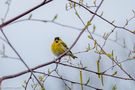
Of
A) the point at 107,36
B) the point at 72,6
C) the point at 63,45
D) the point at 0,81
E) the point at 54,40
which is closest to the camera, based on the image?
the point at 0,81

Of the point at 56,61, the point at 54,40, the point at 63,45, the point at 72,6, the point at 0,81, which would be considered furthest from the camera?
the point at 54,40

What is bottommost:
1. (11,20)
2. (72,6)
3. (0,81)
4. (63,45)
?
(0,81)

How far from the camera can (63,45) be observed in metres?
3.85

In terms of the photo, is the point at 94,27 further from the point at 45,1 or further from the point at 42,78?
the point at 45,1

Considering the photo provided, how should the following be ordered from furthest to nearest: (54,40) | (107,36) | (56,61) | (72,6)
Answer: (54,40) → (107,36) → (72,6) → (56,61)

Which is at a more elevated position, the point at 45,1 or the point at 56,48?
the point at 56,48

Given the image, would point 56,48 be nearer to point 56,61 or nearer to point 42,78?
point 42,78

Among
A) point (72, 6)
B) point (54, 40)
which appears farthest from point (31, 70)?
point (54, 40)

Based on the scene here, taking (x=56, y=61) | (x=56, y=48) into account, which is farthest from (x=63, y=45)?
(x=56, y=61)

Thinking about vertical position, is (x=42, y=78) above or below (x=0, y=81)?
above

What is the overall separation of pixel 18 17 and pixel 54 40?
9.83ft

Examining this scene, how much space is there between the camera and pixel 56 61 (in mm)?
1347

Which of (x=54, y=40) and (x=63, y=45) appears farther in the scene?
(x=54, y=40)

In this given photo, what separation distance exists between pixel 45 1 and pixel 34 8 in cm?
6
